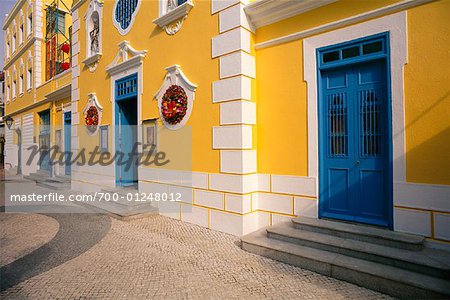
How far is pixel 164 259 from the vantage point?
3.99m

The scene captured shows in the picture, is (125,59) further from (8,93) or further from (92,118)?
(8,93)

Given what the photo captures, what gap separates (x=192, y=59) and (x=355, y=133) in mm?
3407

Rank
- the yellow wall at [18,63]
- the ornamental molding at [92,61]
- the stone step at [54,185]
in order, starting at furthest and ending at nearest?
the yellow wall at [18,63] → the stone step at [54,185] → the ornamental molding at [92,61]

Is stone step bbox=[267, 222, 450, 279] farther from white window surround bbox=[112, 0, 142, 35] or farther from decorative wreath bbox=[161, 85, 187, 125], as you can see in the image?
white window surround bbox=[112, 0, 142, 35]

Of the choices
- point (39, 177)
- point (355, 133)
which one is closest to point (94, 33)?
point (39, 177)

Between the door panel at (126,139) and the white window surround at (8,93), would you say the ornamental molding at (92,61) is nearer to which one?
the door panel at (126,139)

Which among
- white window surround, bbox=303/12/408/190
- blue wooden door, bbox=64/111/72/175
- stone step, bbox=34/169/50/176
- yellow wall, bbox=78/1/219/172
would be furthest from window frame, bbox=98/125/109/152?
white window surround, bbox=303/12/408/190

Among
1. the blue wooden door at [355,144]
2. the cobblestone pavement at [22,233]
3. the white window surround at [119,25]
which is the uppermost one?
the white window surround at [119,25]

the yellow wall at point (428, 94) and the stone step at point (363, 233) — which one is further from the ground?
the yellow wall at point (428, 94)

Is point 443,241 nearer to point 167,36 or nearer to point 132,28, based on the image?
point 167,36

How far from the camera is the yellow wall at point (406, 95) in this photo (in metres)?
3.43

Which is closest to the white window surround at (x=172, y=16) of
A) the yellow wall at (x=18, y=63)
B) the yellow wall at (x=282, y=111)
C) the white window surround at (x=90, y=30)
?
the yellow wall at (x=282, y=111)

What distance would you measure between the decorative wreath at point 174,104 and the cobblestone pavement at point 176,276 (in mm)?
2527

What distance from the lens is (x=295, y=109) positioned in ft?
15.3
